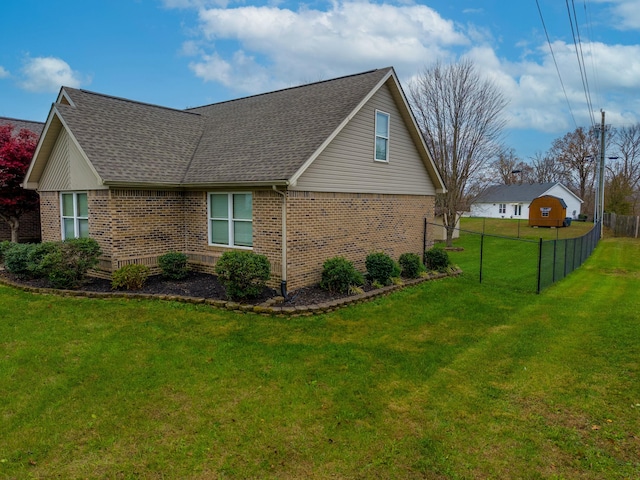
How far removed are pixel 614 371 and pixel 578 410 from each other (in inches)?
74.3

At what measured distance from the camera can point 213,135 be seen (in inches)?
559

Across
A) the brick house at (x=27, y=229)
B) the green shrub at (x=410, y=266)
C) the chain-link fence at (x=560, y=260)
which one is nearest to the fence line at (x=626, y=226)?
the chain-link fence at (x=560, y=260)

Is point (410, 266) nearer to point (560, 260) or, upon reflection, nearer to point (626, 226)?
point (560, 260)

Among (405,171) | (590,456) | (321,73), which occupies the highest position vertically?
(321,73)

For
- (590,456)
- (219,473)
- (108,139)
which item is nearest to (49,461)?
(219,473)

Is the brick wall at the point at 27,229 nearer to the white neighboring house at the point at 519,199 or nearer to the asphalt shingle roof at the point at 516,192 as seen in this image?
the white neighboring house at the point at 519,199

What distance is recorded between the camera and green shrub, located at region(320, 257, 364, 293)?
10.4 meters

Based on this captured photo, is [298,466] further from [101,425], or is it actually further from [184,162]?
[184,162]

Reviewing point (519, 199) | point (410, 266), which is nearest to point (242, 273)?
point (410, 266)

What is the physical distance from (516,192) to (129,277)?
56131 mm

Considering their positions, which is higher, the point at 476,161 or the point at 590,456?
the point at 476,161

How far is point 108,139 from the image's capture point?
11.6 m

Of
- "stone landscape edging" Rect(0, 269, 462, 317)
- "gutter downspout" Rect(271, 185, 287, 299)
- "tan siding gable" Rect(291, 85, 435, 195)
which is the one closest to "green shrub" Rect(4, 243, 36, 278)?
Result: "stone landscape edging" Rect(0, 269, 462, 317)

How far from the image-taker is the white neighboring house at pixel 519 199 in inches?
2047
